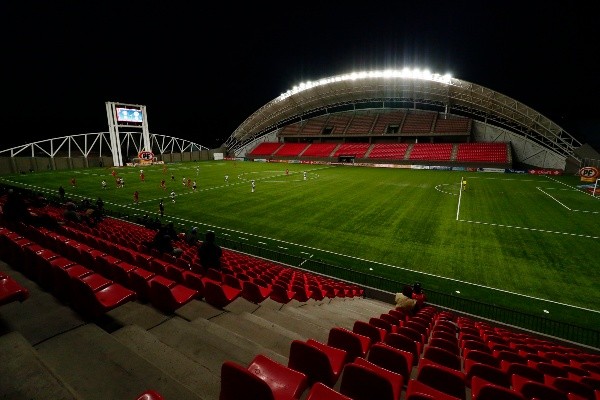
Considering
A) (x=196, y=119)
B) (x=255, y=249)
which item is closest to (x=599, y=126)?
(x=255, y=249)

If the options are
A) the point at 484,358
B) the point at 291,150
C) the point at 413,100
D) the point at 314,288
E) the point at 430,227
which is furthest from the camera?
the point at 291,150

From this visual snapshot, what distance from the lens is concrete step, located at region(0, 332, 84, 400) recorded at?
220 centimetres

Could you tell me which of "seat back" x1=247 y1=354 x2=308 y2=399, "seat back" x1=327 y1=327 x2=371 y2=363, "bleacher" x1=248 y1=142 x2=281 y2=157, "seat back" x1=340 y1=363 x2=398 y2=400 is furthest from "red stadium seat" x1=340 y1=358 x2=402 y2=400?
"bleacher" x1=248 y1=142 x2=281 y2=157

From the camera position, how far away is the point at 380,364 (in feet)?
11.5

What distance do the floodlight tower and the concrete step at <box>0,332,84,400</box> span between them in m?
63.9

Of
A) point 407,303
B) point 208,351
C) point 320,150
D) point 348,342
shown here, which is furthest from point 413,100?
point 208,351

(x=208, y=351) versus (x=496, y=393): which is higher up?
(x=496, y=393)

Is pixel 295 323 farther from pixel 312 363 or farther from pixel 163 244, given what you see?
pixel 163 244

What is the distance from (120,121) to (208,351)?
6471 cm

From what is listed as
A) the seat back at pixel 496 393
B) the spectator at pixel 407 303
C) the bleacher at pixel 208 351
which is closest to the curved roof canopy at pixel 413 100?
the spectator at pixel 407 303

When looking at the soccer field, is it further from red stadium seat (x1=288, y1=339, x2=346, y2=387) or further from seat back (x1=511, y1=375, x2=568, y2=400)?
red stadium seat (x1=288, y1=339, x2=346, y2=387)

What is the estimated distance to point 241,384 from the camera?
2135mm

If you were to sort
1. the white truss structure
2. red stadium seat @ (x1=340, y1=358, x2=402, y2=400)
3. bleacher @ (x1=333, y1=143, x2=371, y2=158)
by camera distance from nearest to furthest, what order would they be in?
red stadium seat @ (x1=340, y1=358, x2=402, y2=400) < the white truss structure < bleacher @ (x1=333, y1=143, x2=371, y2=158)

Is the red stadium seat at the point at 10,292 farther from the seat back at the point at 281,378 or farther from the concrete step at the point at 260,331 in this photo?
the seat back at the point at 281,378
